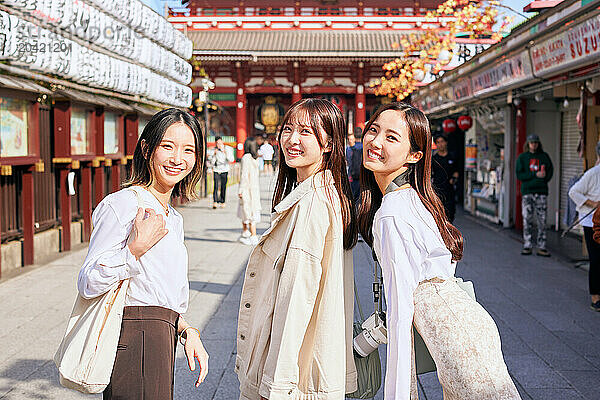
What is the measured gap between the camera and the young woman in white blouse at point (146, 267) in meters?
2.33

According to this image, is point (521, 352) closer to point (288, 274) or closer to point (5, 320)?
point (288, 274)

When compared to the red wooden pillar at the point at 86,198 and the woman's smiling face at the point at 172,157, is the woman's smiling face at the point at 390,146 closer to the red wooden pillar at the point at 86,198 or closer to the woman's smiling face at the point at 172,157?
the woman's smiling face at the point at 172,157

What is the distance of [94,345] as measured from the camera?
2275mm

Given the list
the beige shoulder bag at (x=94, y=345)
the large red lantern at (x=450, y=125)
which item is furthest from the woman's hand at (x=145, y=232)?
the large red lantern at (x=450, y=125)

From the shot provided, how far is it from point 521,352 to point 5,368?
3870 millimetres

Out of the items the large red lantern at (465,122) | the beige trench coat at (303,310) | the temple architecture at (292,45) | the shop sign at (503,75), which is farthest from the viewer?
the temple architecture at (292,45)

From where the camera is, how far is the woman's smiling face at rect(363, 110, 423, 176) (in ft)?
8.93

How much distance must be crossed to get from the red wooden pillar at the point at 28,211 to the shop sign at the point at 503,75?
6756 mm

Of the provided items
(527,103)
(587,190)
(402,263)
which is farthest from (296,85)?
(402,263)

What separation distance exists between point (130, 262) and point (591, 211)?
5660mm

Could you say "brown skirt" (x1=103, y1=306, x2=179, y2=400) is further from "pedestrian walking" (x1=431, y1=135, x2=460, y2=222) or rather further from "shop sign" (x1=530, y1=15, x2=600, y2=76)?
"shop sign" (x1=530, y1=15, x2=600, y2=76)

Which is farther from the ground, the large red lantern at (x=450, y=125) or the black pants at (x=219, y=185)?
the large red lantern at (x=450, y=125)

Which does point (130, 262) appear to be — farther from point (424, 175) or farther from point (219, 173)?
point (219, 173)

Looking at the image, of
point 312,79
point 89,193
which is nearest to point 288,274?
point 89,193
